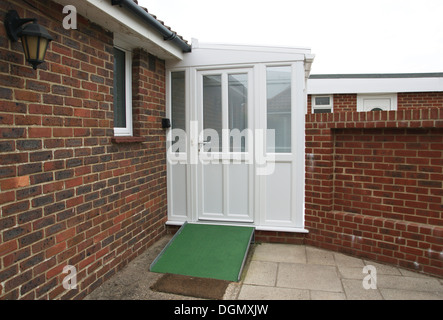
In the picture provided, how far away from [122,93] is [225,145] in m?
1.56

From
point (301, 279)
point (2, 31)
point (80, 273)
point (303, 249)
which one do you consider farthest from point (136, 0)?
point (303, 249)

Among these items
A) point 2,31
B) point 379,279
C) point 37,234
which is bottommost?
point 379,279

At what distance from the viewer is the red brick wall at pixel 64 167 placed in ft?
6.84

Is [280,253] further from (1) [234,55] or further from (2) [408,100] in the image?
(2) [408,100]

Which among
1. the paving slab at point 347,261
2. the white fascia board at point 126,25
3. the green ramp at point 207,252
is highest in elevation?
the white fascia board at point 126,25

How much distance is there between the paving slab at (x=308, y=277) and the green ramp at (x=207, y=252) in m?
0.48

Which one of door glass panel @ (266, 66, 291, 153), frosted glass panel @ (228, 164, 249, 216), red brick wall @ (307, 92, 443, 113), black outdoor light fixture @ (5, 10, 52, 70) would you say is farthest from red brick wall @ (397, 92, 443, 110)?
black outdoor light fixture @ (5, 10, 52, 70)

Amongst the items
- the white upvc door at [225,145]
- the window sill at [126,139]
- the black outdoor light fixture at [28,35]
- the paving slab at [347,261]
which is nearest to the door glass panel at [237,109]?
the white upvc door at [225,145]

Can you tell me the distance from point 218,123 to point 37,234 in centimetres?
274

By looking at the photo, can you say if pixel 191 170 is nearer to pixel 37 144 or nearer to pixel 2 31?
pixel 37 144

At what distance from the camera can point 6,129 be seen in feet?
6.70

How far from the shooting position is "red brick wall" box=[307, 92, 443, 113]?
9.17m

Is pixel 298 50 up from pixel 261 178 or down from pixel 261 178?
up

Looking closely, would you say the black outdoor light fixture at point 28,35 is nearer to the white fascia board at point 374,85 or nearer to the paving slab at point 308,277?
the paving slab at point 308,277
